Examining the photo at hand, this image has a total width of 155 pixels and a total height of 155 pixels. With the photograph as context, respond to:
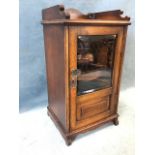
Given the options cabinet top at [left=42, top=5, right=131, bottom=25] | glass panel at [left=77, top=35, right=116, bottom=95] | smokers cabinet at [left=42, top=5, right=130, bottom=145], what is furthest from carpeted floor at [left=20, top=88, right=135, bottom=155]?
cabinet top at [left=42, top=5, right=131, bottom=25]

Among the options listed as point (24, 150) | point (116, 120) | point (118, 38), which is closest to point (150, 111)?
point (118, 38)

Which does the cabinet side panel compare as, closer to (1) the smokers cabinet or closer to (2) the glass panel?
(1) the smokers cabinet

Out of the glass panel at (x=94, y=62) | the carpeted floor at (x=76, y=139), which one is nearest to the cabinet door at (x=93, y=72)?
the glass panel at (x=94, y=62)

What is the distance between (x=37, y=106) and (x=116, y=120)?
757 mm

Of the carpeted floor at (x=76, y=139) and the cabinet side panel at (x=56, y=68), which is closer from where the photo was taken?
the cabinet side panel at (x=56, y=68)

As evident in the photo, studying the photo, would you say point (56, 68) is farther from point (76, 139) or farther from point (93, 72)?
point (76, 139)

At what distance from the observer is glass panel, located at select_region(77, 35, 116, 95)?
1159mm

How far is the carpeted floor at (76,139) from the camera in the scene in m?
1.23

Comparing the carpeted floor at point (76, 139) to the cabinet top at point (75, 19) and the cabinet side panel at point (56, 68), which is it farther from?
the cabinet top at point (75, 19)

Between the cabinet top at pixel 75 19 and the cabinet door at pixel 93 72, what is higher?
the cabinet top at pixel 75 19

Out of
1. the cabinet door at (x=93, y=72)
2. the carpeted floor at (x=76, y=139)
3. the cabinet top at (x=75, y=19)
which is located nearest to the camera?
the cabinet top at (x=75, y=19)

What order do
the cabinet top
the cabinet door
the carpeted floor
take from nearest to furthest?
the cabinet top → the cabinet door → the carpeted floor

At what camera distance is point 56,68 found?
4.10 ft

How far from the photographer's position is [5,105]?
0.92 meters
